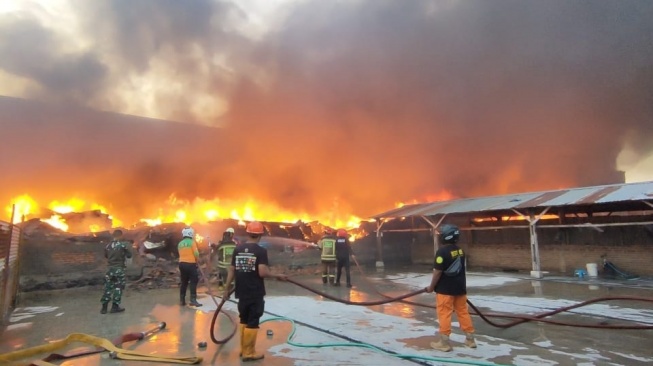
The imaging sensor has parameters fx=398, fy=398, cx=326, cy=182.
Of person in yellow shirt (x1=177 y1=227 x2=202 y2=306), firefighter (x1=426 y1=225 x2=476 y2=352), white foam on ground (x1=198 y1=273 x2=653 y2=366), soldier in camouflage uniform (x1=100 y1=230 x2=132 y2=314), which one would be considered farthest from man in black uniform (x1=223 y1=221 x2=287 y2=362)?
soldier in camouflage uniform (x1=100 y1=230 x2=132 y2=314)

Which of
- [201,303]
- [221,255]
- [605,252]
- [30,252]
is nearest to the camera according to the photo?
[201,303]

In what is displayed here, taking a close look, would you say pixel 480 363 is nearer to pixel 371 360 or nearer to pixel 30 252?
pixel 371 360

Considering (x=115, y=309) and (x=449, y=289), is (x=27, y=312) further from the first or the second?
(x=449, y=289)

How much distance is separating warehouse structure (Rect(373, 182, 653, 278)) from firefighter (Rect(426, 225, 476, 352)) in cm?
867

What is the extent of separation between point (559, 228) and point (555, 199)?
2.23 m

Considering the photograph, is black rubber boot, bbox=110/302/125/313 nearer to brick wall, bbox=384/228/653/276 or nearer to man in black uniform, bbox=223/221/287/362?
man in black uniform, bbox=223/221/287/362

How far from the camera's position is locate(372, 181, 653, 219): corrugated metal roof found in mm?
11133

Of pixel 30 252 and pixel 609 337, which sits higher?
pixel 30 252

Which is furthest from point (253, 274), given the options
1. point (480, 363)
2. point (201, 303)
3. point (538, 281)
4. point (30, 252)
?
point (538, 281)

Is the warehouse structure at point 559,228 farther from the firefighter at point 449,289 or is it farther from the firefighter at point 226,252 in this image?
the firefighter at point 449,289

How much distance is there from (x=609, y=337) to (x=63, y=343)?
7043mm

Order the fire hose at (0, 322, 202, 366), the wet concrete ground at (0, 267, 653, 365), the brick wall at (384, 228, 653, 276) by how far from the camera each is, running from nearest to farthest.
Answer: the fire hose at (0, 322, 202, 366), the wet concrete ground at (0, 267, 653, 365), the brick wall at (384, 228, 653, 276)

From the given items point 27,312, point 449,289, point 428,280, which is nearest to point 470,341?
point 449,289

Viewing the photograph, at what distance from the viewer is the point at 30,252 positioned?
34.8 feet
